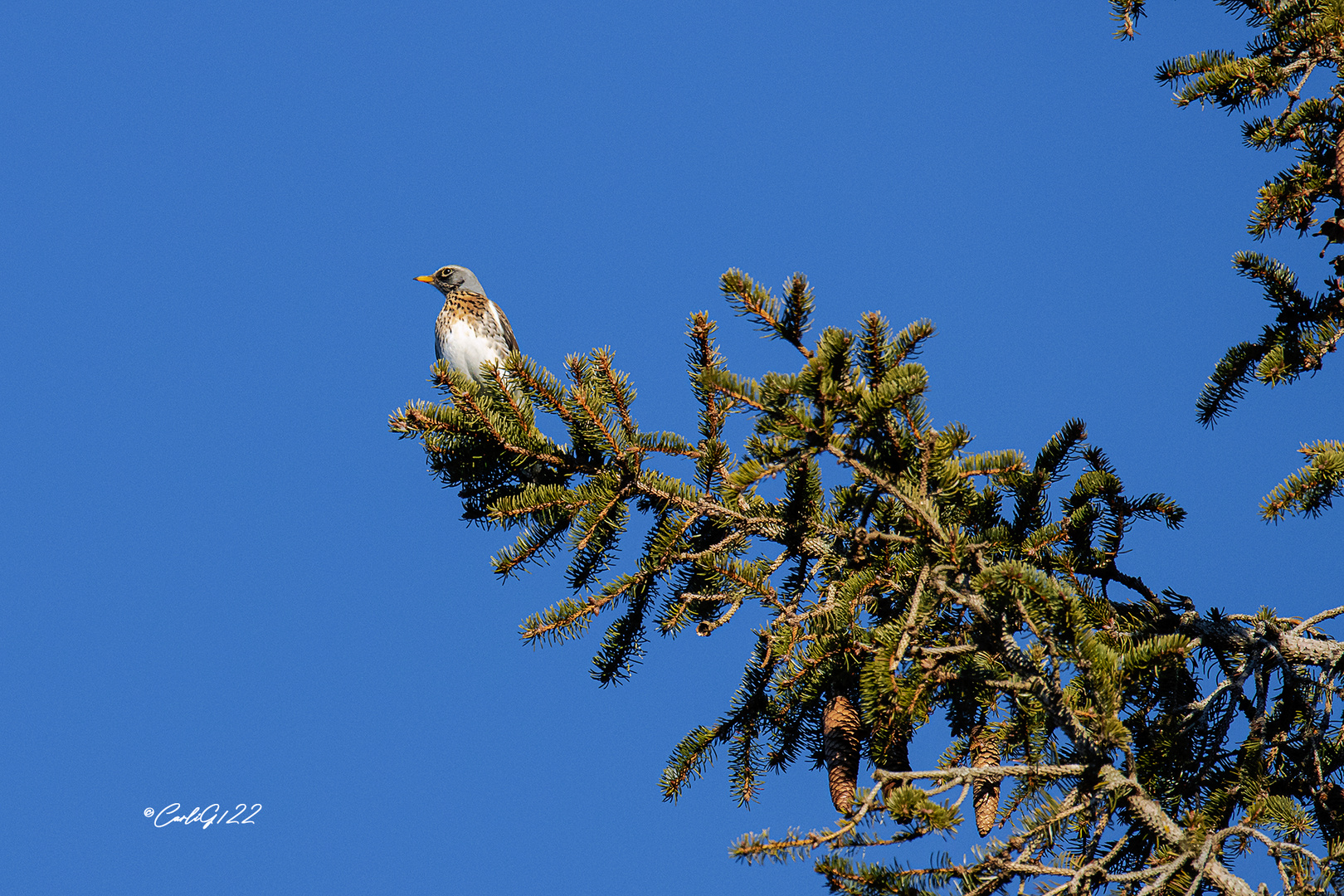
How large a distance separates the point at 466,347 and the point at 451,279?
1396 millimetres

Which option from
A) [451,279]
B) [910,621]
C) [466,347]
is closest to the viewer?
[910,621]

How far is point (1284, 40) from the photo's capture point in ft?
14.0

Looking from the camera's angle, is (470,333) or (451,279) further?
(451,279)

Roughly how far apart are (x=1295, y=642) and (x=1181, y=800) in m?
0.66

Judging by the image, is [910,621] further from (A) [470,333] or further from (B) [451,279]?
(B) [451,279]

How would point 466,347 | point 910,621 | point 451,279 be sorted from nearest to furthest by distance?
1. point 910,621
2. point 466,347
3. point 451,279

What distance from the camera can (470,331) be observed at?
25.6 feet

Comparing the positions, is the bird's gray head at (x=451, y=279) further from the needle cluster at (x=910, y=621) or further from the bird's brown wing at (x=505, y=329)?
the needle cluster at (x=910, y=621)

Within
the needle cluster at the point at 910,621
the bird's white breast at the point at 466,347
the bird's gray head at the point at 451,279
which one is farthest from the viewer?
the bird's gray head at the point at 451,279

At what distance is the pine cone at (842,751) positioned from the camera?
318 centimetres

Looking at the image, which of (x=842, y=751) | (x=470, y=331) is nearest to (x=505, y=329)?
(x=470, y=331)

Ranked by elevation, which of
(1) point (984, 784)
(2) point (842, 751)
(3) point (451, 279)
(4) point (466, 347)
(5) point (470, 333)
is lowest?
(1) point (984, 784)

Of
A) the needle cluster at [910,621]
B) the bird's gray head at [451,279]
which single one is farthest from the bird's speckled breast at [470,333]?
the needle cluster at [910,621]

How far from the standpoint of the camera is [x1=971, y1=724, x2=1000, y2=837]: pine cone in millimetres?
2967
